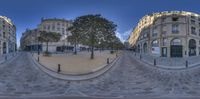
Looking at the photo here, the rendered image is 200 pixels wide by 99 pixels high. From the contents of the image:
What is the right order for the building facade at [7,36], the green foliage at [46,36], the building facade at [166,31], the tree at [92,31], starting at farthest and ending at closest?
the tree at [92,31] < the green foliage at [46,36] < the building facade at [166,31] < the building facade at [7,36]

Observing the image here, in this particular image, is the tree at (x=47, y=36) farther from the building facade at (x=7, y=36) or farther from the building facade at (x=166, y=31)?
the building facade at (x=166, y=31)

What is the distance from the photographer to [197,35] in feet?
33.6

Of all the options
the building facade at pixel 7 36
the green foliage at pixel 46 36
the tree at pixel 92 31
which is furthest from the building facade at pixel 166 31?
the tree at pixel 92 31

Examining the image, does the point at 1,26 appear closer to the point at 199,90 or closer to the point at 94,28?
the point at 199,90

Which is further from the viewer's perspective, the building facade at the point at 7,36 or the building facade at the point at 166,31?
the building facade at the point at 166,31

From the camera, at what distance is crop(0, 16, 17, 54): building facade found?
944 cm

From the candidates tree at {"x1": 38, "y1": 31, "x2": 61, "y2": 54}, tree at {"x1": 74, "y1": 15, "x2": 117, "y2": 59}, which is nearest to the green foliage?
tree at {"x1": 38, "y1": 31, "x2": 61, "y2": 54}

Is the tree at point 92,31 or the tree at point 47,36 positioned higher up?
the tree at point 92,31

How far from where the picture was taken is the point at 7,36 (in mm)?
9859

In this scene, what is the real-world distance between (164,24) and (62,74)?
6.26 m

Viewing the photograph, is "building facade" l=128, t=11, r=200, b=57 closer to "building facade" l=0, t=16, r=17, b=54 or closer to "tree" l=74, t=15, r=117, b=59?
"building facade" l=0, t=16, r=17, b=54

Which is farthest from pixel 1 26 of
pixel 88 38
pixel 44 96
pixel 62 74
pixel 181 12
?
pixel 88 38

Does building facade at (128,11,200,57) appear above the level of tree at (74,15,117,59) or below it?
below

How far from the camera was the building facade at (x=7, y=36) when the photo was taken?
9438 mm
